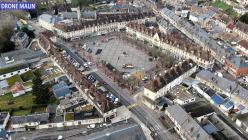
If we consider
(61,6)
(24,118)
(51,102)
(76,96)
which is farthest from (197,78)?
(61,6)

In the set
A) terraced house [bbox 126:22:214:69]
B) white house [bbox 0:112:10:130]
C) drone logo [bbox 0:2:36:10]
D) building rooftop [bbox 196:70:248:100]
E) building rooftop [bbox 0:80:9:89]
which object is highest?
drone logo [bbox 0:2:36:10]

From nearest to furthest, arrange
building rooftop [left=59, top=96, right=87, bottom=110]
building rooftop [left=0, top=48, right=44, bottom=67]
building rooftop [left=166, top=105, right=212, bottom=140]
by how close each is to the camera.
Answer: building rooftop [left=166, top=105, right=212, bottom=140] < building rooftop [left=59, top=96, right=87, bottom=110] < building rooftop [left=0, top=48, right=44, bottom=67]

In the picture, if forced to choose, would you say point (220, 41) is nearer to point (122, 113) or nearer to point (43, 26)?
point (122, 113)

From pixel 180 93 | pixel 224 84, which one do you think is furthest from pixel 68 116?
pixel 224 84

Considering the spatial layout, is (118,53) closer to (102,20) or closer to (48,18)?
(102,20)

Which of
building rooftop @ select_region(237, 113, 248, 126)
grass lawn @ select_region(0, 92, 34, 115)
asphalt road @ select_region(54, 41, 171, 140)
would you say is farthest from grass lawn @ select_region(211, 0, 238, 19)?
grass lawn @ select_region(0, 92, 34, 115)

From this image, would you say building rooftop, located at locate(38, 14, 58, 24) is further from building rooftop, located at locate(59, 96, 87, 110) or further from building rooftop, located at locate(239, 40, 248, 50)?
building rooftop, located at locate(239, 40, 248, 50)
